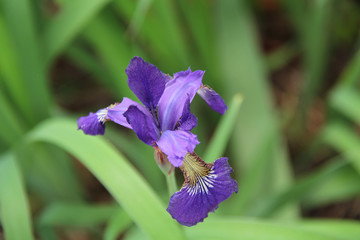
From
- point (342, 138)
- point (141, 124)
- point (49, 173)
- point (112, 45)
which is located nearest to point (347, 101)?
point (342, 138)

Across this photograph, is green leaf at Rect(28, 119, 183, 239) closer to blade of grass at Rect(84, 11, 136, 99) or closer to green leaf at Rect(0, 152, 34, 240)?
green leaf at Rect(0, 152, 34, 240)

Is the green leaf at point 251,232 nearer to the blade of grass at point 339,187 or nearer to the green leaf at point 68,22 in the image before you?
the blade of grass at point 339,187

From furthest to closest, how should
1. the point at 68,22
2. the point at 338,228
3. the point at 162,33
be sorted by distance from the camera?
the point at 162,33 < the point at 68,22 < the point at 338,228

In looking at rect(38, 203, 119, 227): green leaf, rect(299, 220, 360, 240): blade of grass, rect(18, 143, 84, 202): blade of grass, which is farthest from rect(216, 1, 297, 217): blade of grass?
rect(18, 143, 84, 202): blade of grass

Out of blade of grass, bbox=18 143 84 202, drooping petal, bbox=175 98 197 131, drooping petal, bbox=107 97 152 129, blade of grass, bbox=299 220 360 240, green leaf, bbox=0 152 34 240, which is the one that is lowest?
blade of grass, bbox=299 220 360 240

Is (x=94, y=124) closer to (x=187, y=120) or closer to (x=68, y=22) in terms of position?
(x=187, y=120)

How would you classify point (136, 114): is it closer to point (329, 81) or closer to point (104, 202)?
point (104, 202)
